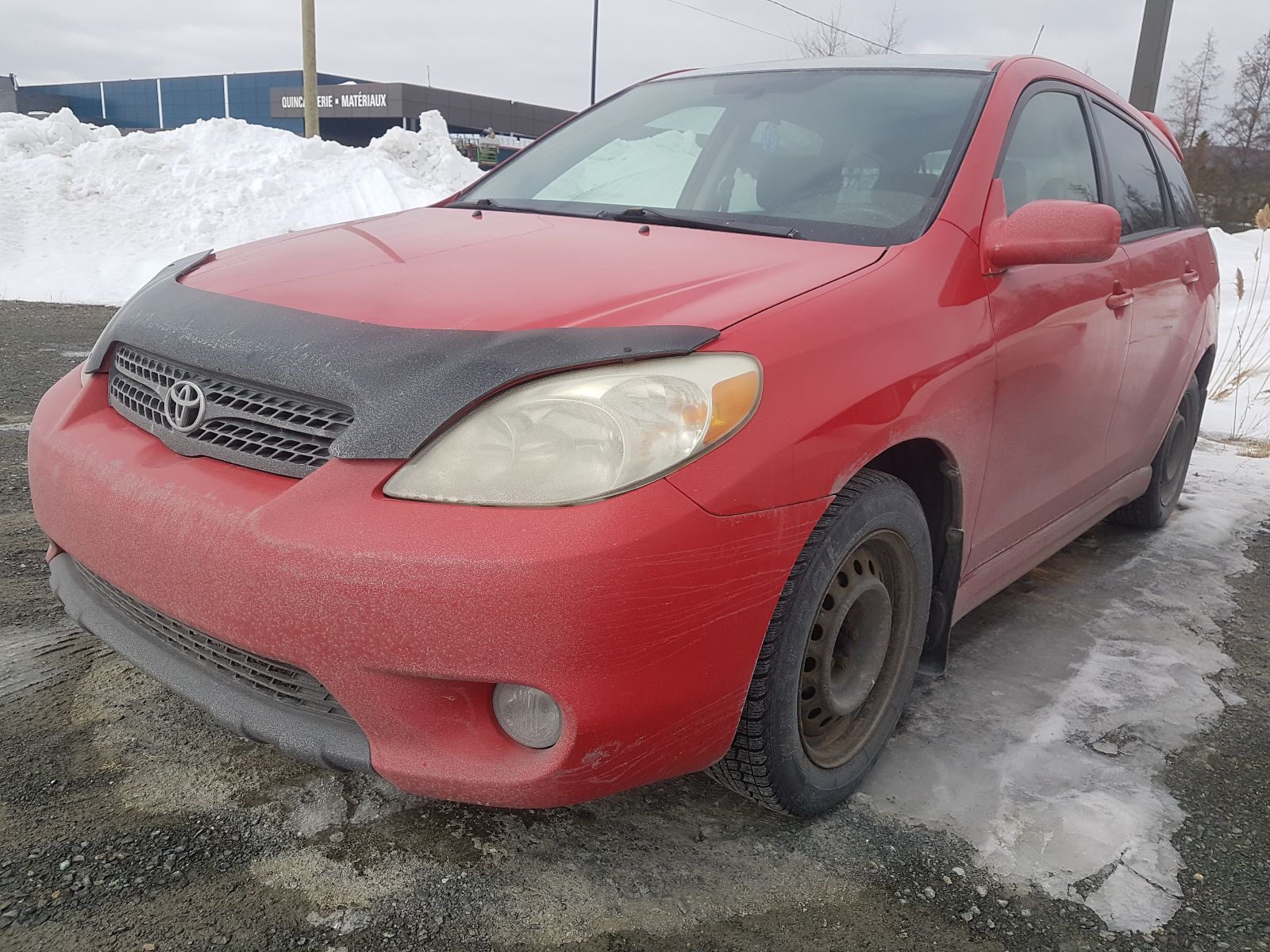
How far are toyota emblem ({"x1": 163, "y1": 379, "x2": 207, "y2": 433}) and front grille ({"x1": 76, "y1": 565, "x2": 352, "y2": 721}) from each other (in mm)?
321

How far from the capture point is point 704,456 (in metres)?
1.57

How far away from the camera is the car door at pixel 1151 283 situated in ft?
10.3

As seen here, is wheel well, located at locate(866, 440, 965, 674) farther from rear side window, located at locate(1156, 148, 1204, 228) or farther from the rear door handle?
rear side window, located at locate(1156, 148, 1204, 228)

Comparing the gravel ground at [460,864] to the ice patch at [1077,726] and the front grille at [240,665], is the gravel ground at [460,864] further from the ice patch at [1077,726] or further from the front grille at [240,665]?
the front grille at [240,665]

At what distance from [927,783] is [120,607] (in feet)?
5.57

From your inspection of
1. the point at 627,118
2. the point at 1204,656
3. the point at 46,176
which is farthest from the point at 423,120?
the point at 1204,656

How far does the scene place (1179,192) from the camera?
13.0ft

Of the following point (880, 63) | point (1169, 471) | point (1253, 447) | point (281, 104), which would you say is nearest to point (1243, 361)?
point (1253, 447)

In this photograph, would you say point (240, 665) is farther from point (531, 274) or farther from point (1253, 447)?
point (1253, 447)

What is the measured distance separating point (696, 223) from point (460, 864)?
1.49 m

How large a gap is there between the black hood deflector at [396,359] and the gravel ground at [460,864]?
0.78m

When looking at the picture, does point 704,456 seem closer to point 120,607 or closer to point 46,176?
point 120,607

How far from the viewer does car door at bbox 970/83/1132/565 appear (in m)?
2.35

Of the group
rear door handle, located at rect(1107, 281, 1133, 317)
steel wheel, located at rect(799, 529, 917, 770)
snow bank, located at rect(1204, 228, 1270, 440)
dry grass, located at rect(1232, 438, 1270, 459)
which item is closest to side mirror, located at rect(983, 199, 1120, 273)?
rear door handle, located at rect(1107, 281, 1133, 317)
